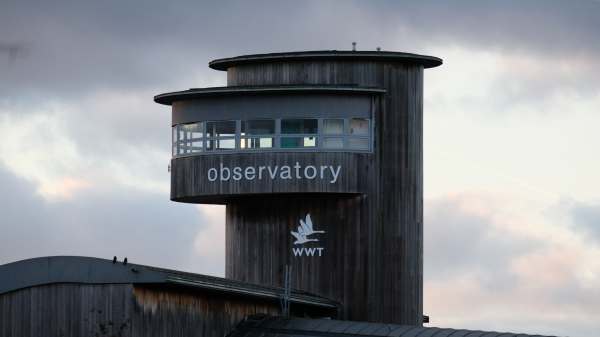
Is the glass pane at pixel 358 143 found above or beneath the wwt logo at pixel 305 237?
above

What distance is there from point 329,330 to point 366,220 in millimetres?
8523

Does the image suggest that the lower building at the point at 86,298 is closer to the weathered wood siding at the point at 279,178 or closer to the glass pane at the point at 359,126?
the weathered wood siding at the point at 279,178

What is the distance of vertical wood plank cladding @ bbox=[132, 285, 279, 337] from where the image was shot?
160 feet

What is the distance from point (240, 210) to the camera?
62.4 metres

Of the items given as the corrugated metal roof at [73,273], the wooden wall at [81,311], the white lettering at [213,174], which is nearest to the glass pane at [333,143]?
the white lettering at [213,174]

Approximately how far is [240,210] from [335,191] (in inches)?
173

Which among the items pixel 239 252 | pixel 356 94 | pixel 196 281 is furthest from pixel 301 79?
pixel 196 281

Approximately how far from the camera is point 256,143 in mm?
59938

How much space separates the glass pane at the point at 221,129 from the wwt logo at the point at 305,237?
3832 mm

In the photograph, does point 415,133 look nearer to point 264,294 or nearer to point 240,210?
point 240,210

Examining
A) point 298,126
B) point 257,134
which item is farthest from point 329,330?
point 257,134

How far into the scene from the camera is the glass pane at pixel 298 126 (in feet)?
197

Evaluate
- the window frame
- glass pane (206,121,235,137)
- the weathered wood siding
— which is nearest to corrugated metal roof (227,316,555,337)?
the weathered wood siding

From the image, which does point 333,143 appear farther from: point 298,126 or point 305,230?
point 305,230
